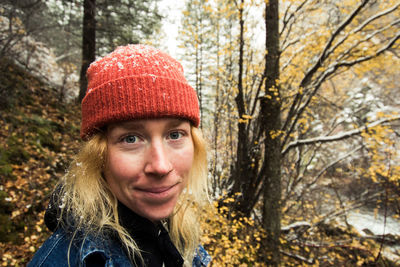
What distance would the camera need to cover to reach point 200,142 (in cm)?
142

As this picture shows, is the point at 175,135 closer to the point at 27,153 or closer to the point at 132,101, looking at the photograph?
the point at 132,101

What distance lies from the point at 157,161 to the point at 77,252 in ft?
1.70

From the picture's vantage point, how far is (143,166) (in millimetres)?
990

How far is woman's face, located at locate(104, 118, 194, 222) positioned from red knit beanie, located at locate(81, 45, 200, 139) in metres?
0.06

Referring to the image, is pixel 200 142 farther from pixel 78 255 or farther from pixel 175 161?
pixel 78 255

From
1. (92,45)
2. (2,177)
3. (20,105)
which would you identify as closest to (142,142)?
(2,177)

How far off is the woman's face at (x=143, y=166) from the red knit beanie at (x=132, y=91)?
0.06 m

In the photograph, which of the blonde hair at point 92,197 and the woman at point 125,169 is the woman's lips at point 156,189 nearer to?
the woman at point 125,169

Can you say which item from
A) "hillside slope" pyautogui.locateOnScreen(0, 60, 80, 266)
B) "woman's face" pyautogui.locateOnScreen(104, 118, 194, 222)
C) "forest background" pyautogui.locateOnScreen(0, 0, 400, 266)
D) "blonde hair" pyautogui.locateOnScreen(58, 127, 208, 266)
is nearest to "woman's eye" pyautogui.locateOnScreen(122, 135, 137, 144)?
"woman's face" pyautogui.locateOnScreen(104, 118, 194, 222)

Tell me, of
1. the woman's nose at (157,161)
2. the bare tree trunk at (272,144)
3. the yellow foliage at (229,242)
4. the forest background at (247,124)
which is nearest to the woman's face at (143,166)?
the woman's nose at (157,161)

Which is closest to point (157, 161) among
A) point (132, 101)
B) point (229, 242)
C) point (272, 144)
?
point (132, 101)

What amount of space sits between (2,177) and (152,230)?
3573 mm

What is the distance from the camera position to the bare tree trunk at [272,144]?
3928mm

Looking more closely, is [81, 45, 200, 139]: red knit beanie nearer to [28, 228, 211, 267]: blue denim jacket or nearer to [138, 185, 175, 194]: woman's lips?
[138, 185, 175, 194]: woman's lips
